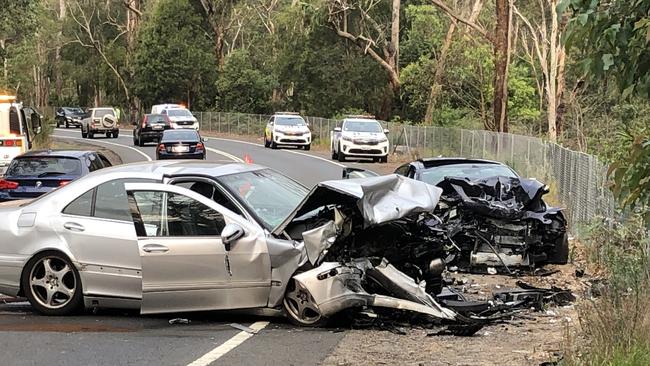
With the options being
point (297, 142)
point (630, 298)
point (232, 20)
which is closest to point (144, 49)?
point (232, 20)

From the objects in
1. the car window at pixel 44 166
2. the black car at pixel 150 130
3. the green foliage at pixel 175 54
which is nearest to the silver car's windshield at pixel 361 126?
the black car at pixel 150 130

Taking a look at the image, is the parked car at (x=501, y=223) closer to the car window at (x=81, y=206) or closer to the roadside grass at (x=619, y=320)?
the roadside grass at (x=619, y=320)

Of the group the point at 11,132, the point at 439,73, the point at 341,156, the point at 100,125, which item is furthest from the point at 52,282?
the point at 100,125

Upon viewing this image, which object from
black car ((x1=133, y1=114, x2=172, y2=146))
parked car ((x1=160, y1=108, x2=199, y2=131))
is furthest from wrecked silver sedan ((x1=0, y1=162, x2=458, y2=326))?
parked car ((x1=160, y1=108, x2=199, y2=131))

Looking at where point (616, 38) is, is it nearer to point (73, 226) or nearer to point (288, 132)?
point (73, 226)

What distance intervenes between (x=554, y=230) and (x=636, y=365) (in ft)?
20.5

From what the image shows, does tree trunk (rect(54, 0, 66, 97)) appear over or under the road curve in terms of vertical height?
over

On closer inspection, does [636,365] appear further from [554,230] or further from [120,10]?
[120,10]

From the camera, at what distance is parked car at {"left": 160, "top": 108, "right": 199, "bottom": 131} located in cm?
4588

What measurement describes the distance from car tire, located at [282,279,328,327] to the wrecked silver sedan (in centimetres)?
1

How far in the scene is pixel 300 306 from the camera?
831cm

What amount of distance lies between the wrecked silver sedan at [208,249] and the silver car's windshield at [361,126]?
27360mm

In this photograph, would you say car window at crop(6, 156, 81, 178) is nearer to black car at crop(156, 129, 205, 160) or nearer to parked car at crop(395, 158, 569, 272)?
parked car at crop(395, 158, 569, 272)

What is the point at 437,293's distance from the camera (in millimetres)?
8898
